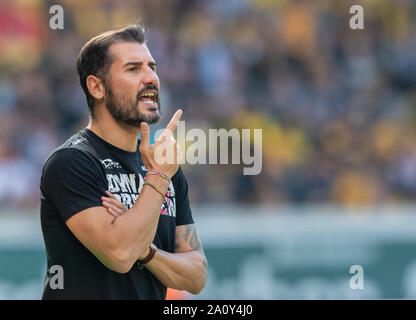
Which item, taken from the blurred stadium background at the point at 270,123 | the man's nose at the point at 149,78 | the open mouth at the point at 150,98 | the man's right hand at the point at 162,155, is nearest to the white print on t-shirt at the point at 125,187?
the man's right hand at the point at 162,155

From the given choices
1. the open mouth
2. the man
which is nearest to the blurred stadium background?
the man

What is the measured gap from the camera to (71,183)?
3580 millimetres

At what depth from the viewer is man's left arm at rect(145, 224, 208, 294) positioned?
12.4 feet

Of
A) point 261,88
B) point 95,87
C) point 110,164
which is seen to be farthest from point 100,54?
point 261,88

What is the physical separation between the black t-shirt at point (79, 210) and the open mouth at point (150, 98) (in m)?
0.35

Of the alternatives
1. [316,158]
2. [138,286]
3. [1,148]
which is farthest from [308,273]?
[138,286]

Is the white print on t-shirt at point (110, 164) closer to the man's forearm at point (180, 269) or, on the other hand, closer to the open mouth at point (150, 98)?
the open mouth at point (150, 98)

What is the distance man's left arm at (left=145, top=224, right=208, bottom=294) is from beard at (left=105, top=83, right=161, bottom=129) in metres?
0.65

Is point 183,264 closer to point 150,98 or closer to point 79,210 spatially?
point 79,210

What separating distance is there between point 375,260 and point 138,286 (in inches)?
263

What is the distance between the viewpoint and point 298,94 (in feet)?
39.0

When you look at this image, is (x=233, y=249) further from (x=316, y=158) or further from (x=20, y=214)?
(x=20, y=214)

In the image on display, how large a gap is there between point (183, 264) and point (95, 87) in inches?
41.2

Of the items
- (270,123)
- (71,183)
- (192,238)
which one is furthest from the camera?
(270,123)
